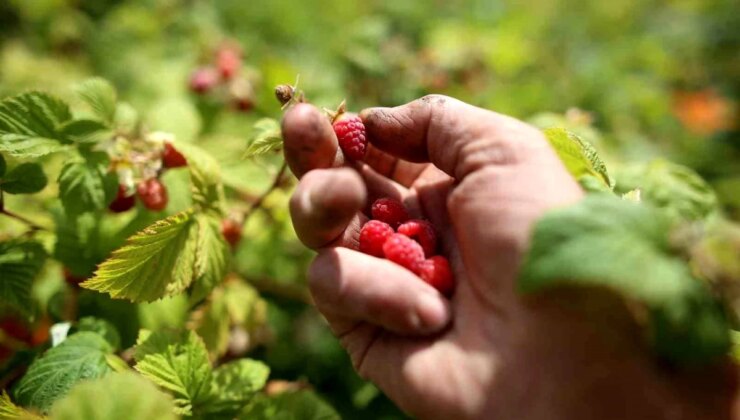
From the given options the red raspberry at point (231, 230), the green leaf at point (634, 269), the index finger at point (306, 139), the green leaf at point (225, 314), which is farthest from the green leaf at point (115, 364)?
the green leaf at point (634, 269)

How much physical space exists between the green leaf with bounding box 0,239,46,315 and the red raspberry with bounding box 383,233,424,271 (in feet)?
2.93

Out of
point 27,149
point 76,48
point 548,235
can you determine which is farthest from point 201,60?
point 548,235

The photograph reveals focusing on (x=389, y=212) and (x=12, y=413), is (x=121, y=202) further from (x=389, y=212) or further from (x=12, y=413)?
(x=389, y=212)

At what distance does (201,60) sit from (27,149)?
4.00 feet

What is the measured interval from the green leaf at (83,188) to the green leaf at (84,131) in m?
0.06

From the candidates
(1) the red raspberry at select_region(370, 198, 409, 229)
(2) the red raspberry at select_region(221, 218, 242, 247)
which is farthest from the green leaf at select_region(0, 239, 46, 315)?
(1) the red raspberry at select_region(370, 198, 409, 229)

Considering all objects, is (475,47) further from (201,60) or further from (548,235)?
(548,235)

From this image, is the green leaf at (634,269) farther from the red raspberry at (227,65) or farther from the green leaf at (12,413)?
the red raspberry at (227,65)

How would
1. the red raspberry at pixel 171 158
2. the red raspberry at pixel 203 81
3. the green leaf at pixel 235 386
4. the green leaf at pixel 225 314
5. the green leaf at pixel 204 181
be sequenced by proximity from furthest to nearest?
the red raspberry at pixel 203 81 → the green leaf at pixel 225 314 → the red raspberry at pixel 171 158 → the green leaf at pixel 204 181 → the green leaf at pixel 235 386

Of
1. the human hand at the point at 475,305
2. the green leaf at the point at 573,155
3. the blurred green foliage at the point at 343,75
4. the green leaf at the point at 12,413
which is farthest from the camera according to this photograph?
the blurred green foliage at the point at 343,75

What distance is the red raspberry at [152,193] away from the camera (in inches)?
54.3

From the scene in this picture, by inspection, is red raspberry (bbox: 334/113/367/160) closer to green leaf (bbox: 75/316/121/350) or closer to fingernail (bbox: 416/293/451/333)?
fingernail (bbox: 416/293/451/333)

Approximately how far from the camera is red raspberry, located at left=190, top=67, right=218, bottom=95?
2.05 meters

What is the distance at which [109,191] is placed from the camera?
4.34 feet
